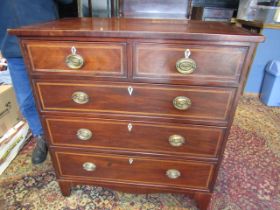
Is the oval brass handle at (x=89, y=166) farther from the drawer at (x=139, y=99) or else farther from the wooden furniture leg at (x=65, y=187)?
the drawer at (x=139, y=99)

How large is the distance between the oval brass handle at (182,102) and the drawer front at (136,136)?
3.8 inches

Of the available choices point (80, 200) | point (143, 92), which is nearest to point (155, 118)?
point (143, 92)

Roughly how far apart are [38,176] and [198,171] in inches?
37.7

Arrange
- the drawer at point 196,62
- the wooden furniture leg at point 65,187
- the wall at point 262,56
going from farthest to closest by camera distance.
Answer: the wall at point 262,56
the wooden furniture leg at point 65,187
the drawer at point 196,62

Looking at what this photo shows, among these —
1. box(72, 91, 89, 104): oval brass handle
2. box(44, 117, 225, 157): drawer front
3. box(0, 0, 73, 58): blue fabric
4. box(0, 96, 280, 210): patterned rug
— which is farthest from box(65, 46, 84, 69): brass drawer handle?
box(0, 96, 280, 210): patterned rug

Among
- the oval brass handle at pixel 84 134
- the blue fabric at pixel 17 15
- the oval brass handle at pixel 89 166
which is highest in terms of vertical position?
the blue fabric at pixel 17 15

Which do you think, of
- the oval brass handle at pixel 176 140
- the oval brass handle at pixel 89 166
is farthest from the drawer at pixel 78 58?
the oval brass handle at pixel 89 166

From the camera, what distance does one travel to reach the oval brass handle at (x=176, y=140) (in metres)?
0.88

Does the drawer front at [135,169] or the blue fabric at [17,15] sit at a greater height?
the blue fabric at [17,15]

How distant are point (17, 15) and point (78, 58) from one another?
53 centimetres

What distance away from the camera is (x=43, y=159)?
138cm

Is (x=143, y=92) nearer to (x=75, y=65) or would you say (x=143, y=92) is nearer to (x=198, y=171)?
(x=75, y=65)

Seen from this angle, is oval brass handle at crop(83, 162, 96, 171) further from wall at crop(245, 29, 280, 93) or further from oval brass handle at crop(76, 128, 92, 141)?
wall at crop(245, 29, 280, 93)

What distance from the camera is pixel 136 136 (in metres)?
0.91
